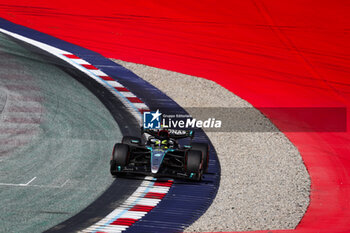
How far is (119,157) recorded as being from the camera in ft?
48.5

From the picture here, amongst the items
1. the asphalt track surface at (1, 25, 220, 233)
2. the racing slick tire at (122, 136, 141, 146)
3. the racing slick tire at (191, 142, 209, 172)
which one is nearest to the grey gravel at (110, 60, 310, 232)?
the asphalt track surface at (1, 25, 220, 233)

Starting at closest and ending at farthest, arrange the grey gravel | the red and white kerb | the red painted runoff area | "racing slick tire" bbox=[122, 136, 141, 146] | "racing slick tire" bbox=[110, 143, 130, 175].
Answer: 1. the red and white kerb
2. the grey gravel
3. "racing slick tire" bbox=[110, 143, 130, 175]
4. "racing slick tire" bbox=[122, 136, 141, 146]
5. the red painted runoff area

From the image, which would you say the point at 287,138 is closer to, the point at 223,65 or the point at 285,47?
the point at 223,65

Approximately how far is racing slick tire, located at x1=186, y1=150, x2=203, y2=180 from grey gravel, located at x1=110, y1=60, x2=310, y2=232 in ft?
2.24

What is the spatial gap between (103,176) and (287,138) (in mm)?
6274

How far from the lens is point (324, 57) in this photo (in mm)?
26094

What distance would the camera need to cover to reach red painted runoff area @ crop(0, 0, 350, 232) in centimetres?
2294

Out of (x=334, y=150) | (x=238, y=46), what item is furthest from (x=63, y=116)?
(x=238, y=46)

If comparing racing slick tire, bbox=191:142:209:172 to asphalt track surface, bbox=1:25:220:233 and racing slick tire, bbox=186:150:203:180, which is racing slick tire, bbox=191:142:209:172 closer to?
asphalt track surface, bbox=1:25:220:233

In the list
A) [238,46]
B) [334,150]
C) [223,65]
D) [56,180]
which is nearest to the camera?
[56,180]

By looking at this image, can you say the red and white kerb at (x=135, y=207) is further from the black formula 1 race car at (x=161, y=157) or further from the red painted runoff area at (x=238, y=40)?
the red painted runoff area at (x=238, y=40)

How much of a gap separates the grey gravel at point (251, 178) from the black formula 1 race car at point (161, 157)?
0.86 metres

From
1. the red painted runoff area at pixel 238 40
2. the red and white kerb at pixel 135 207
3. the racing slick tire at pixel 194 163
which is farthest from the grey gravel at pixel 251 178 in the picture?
the red and white kerb at pixel 135 207

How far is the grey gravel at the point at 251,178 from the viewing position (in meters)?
13.1
